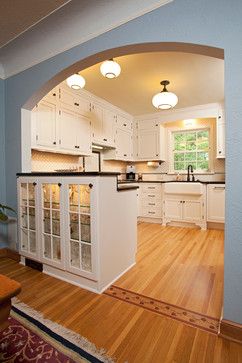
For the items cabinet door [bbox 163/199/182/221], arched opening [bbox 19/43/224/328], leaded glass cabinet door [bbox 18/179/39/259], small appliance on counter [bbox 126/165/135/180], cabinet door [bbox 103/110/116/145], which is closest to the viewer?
arched opening [bbox 19/43/224/328]

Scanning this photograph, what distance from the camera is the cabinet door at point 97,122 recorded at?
3736mm

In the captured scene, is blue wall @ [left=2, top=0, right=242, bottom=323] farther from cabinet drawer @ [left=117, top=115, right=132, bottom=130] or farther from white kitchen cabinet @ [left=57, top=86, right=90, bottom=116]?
cabinet drawer @ [left=117, top=115, right=132, bottom=130]

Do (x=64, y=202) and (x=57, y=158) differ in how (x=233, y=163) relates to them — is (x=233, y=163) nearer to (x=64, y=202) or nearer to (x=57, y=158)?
(x=64, y=202)

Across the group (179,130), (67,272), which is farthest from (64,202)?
(179,130)

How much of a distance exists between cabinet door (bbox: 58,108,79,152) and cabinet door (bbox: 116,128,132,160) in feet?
4.34

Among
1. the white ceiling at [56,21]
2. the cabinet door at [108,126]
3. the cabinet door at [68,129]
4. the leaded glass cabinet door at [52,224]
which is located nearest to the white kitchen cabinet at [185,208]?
the cabinet door at [108,126]

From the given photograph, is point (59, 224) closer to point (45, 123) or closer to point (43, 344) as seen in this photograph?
point (43, 344)

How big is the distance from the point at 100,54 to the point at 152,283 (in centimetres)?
217

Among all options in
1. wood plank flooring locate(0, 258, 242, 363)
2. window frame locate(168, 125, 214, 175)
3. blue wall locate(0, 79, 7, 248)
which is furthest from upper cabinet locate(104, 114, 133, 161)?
wood plank flooring locate(0, 258, 242, 363)

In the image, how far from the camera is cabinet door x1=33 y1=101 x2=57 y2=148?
273 centimetres

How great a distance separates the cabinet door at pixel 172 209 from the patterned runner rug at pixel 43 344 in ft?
10.6

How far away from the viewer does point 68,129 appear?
10.5 feet

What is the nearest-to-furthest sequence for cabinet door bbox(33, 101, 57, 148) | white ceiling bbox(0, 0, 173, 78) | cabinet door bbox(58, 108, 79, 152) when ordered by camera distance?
white ceiling bbox(0, 0, 173, 78)
cabinet door bbox(33, 101, 57, 148)
cabinet door bbox(58, 108, 79, 152)

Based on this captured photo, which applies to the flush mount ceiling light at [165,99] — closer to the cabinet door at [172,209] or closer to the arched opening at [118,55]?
the arched opening at [118,55]
